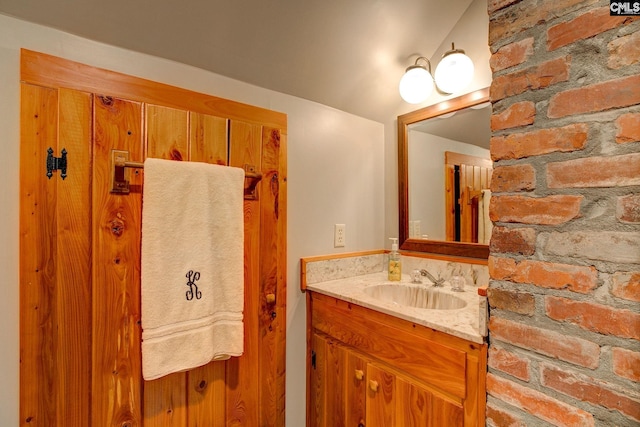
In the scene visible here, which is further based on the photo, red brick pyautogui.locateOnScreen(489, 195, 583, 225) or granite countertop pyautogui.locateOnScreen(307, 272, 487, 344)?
granite countertop pyautogui.locateOnScreen(307, 272, 487, 344)

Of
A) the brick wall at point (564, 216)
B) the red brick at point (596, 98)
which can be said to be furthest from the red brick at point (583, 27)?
the red brick at point (596, 98)

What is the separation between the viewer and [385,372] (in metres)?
1.18

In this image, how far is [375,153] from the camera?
6.02 ft

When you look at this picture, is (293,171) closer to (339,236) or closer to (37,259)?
(339,236)

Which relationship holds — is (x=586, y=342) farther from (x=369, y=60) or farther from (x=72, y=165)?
(x=72, y=165)

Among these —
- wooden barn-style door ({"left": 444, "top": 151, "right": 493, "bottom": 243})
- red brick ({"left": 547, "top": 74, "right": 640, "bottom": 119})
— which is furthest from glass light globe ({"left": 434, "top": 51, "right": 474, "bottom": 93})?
A: red brick ({"left": 547, "top": 74, "right": 640, "bottom": 119})

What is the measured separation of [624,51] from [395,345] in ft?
3.39

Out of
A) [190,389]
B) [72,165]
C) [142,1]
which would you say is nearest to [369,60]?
[142,1]

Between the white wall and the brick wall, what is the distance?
84 cm

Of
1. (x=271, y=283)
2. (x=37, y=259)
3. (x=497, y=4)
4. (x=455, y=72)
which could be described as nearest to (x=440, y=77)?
(x=455, y=72)

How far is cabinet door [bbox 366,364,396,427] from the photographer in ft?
3.80

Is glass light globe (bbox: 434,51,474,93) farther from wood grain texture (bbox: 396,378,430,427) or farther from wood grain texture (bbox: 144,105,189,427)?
wood grain texture (bbox: 396,378,430,427)

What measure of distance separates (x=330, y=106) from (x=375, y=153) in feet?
1.30
